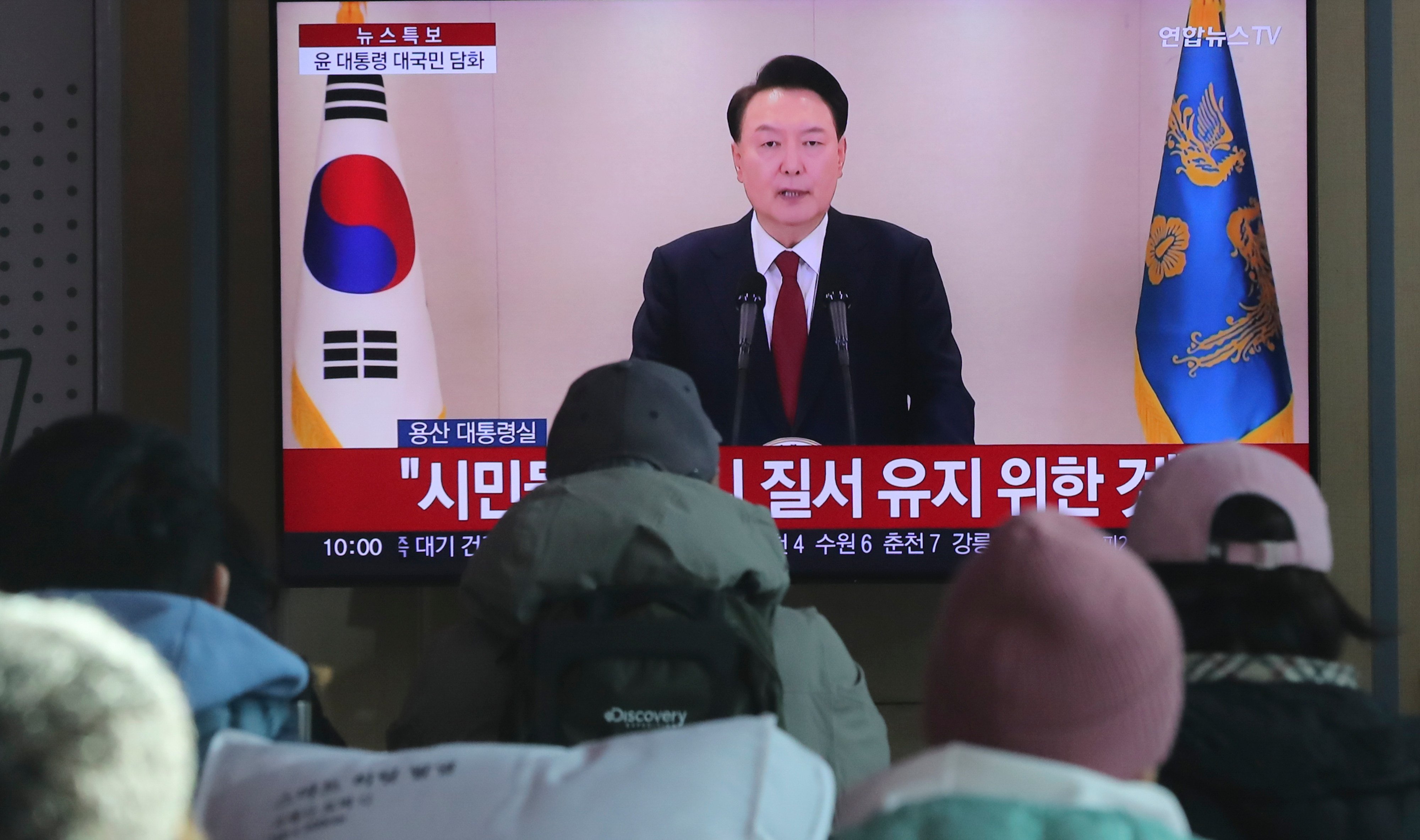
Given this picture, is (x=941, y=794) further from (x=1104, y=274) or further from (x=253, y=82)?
(x=253, y=82)

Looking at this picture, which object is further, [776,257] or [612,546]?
[776,257]

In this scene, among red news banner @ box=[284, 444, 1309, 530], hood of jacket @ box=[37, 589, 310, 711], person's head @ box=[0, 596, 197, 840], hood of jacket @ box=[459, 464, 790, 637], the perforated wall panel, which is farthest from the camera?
the perforated wall panel

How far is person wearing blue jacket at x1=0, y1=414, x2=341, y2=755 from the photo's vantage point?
1.16 metres

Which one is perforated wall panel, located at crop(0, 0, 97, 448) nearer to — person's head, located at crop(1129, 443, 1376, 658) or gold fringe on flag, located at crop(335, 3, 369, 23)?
gold fringe on flag, located at crop(335, 3, 369, 23)

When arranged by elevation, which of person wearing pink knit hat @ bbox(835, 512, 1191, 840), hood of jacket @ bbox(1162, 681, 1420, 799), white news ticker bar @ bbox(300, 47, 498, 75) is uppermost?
white news ticker bar @ bbox(300, 47, 498, 75)

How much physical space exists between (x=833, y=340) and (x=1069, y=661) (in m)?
2.04

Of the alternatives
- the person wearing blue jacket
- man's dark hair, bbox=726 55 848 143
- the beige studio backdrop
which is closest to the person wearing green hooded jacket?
the person wearing blue jacket

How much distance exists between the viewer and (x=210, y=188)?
298cm

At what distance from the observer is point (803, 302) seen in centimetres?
296

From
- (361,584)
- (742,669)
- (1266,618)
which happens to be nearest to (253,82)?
(361,584)

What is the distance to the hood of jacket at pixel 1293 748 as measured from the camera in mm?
1170

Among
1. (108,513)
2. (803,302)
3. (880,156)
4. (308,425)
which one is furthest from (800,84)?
(108,513)

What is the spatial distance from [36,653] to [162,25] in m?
2.98

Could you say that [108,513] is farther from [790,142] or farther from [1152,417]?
[1152,417]
